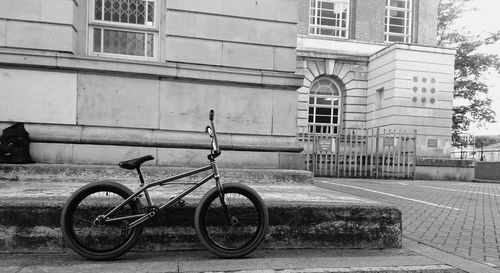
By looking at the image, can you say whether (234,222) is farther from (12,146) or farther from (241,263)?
(12,146)

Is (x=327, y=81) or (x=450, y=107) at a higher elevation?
(x=327, y=81)

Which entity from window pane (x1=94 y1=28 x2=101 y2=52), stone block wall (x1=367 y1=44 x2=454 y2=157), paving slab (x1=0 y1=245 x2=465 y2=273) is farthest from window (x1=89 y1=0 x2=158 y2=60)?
stone block wall (x1=367 y1=44 x2=454 y2=157)

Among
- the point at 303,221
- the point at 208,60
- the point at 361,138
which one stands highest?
the point at 208,60

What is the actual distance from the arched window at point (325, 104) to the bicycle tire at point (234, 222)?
22443 millimetres

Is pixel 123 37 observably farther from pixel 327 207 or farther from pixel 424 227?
pixel 424 227

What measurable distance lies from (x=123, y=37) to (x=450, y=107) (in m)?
22.1

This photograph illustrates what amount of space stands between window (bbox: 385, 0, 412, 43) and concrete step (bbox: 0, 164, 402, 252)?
2624 cm

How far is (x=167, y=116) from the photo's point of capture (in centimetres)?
699

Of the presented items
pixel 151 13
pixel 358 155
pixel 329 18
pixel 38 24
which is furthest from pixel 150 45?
pixel 329 18

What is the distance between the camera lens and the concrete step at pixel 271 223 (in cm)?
417

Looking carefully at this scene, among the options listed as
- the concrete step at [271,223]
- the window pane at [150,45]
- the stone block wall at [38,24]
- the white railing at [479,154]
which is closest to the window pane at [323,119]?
the white railing at [479,154]

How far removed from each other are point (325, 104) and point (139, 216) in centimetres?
2391

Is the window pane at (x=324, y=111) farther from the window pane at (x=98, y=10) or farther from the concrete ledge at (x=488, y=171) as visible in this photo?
the window pane at (x=98, y=10)

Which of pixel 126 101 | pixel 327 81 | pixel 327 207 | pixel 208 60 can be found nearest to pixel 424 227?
pixel 327 207
